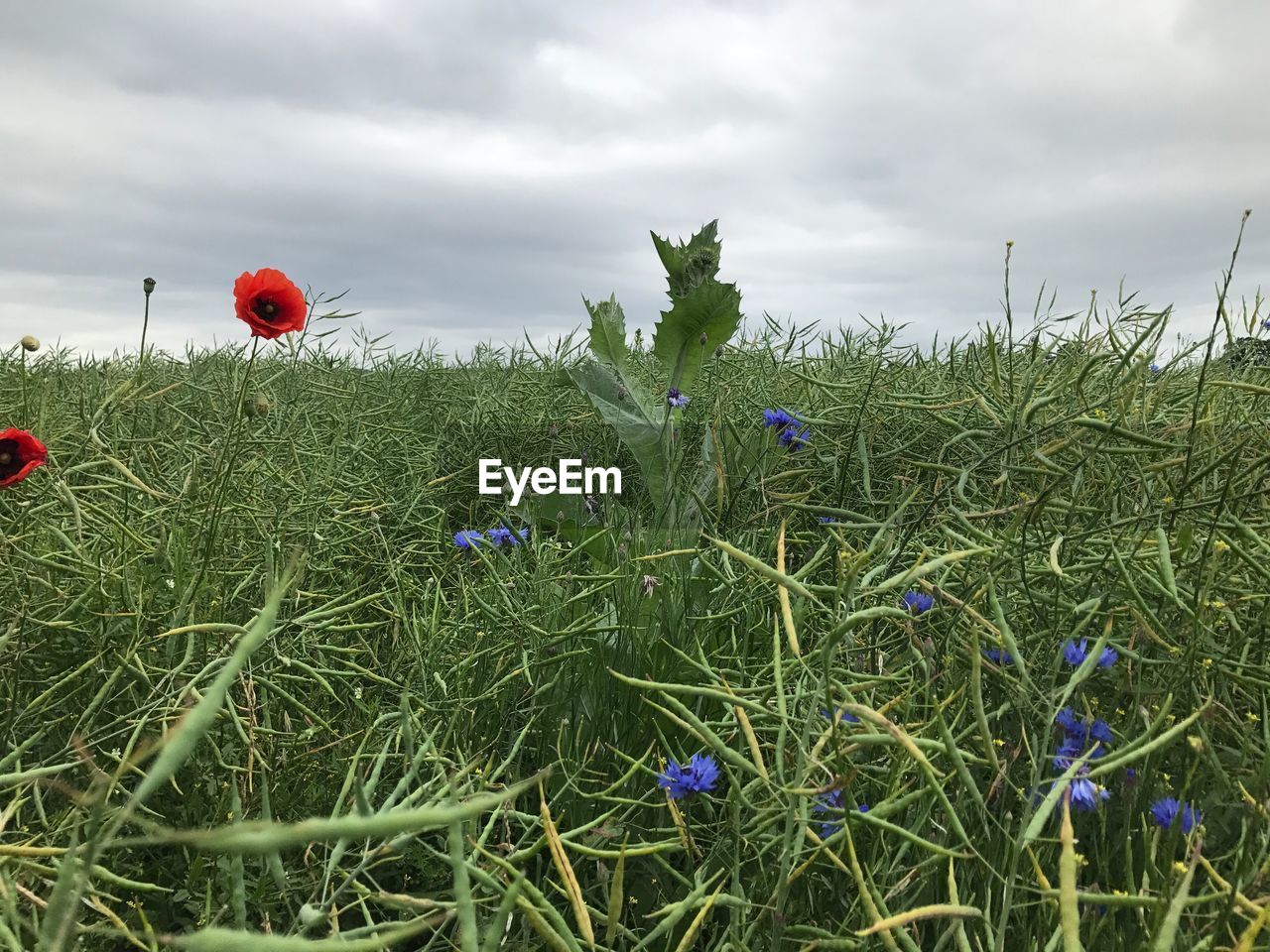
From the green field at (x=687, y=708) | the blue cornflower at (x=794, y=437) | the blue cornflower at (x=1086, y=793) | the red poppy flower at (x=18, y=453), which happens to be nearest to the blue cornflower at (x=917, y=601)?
the green field at (x=687, y=708)

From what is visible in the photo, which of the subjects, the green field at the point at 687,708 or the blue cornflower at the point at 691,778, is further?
the blue cornflower at the point at 691,778

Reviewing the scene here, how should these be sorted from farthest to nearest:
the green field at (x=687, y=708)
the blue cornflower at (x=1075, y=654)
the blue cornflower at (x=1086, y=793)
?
1. the blue cornflower at (x=1075, y=654)
2. the blue cornflower at (x=1086, y=793)
3. the green field at (x=687, y=708)

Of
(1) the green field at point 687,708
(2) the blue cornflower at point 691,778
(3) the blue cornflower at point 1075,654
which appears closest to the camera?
(1) the green field at point 687,708

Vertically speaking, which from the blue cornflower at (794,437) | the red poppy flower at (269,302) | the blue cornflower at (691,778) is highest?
the red poppy flower at (269,302)

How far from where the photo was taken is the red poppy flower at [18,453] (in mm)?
1595

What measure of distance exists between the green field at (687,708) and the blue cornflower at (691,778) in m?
0.02

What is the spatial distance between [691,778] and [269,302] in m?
1.38

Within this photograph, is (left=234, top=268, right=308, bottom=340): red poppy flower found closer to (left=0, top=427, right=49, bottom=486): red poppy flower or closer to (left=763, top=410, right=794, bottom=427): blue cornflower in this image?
Result: (left=0, top=427, right=49, bottom=486): red poppy flower

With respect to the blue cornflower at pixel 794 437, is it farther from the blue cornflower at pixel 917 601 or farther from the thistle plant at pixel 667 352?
the blue cornflower at pixel 917 601

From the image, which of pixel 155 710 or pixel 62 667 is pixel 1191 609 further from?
pixel 62 667

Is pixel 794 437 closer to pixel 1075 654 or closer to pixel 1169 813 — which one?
pixel 1075 654

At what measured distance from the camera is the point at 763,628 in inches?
70.3

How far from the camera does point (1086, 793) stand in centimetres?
109

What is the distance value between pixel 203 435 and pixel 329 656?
1.50 metres
